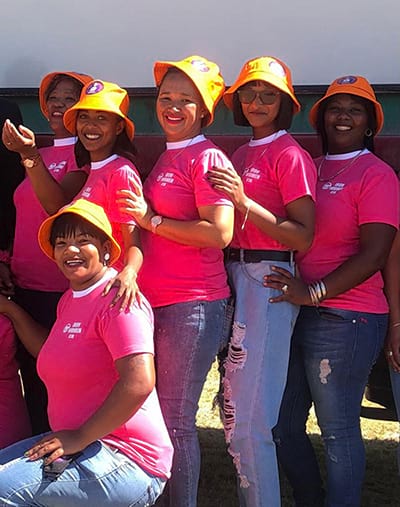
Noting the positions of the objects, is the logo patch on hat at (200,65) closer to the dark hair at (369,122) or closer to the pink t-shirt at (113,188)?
the pink t-shirt at (113,188)

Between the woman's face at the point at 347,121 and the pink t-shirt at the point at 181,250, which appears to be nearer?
the pink t-shirt at the point at 181,250

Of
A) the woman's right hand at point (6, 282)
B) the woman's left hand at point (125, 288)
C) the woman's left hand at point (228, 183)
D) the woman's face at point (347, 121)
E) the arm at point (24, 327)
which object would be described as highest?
the woman's face at point (347, 121)

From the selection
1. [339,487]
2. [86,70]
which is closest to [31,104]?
[86,70]

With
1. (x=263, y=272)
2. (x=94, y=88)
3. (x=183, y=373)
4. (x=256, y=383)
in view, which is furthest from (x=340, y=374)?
(x=94, y=88)

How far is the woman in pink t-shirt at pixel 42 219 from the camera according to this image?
313 cm

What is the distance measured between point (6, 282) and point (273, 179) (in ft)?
3.57

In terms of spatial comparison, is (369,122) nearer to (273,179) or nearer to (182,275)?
(273,179)

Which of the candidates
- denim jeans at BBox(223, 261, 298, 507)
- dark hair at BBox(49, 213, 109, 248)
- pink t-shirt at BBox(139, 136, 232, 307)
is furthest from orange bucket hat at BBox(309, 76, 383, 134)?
dark hair at BBox(49, 213, 109, 248)

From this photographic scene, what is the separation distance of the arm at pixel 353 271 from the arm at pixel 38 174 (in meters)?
0.80

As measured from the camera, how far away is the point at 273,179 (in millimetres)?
2848

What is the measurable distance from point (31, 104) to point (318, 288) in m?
1.85

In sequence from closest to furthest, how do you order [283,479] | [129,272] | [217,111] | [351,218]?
[129,272], [351,218], [217,111], [283,479]

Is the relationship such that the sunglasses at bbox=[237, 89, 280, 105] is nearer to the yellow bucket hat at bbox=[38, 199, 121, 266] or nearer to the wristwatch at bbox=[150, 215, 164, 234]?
the wristwatch at bbox=[150, 215, 164, 234]

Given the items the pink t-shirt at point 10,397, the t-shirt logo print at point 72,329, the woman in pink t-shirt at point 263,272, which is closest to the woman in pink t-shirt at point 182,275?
the woman in pink t-shirt at point 263,272
